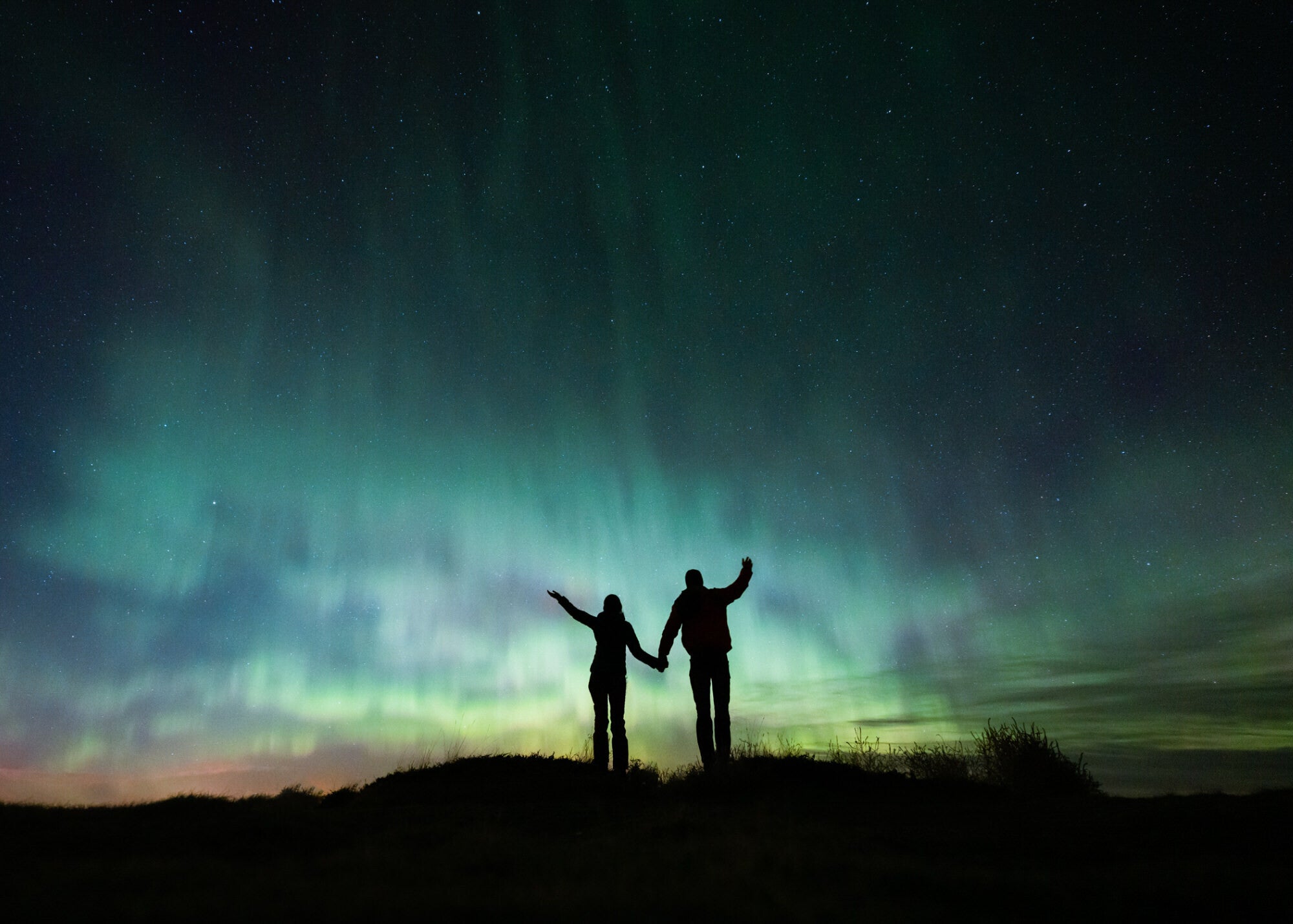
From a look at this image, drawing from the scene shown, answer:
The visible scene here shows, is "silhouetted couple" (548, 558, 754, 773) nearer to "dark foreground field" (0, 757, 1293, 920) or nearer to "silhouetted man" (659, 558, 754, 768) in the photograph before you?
"silhouetted man" (659, 558, 754, 768)

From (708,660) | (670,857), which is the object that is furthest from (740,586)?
(670,857)

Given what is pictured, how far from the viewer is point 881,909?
382 cm

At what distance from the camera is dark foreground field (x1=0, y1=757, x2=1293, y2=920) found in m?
3.92

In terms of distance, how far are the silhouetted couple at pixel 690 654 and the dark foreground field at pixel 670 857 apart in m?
1.50

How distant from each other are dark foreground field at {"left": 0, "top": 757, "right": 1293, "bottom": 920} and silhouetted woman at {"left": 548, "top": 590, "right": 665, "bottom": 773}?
7.15 ft

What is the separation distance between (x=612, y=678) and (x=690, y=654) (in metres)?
1.61

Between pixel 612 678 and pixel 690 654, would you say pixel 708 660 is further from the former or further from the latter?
pixel 612 678

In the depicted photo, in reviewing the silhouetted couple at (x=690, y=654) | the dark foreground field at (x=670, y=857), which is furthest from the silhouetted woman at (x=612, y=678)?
the dark foreground field at (x=670, y=857)

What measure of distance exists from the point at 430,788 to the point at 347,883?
7.14m

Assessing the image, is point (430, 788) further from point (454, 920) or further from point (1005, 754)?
point (1005, 754)

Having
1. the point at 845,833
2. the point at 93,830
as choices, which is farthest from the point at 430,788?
the point at 845,833

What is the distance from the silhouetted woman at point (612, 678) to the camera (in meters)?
11.5

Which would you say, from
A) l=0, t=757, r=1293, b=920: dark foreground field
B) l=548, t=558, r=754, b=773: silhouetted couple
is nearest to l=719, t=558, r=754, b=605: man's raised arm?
l=548, t=558, r=754, b=773: silhouetted couple

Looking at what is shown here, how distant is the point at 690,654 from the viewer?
1072 cm
